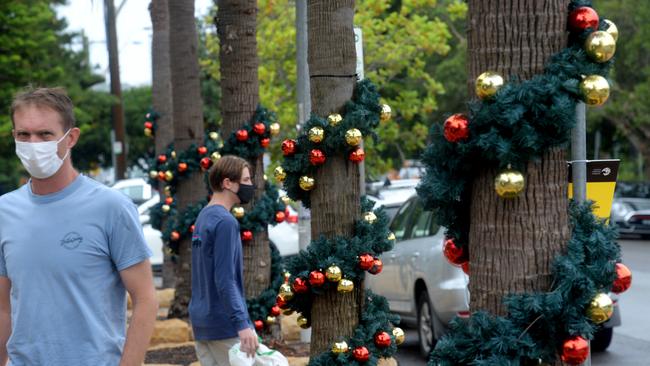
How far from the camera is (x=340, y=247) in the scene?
22.7ft

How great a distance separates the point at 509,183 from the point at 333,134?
2874 mm

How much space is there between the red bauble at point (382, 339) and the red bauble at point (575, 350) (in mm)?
3001

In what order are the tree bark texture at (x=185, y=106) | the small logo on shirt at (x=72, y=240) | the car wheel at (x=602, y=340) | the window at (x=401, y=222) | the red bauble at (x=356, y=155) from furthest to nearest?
the window at (x=401, y=222) < the tree bark texture at (x=185, y=106) < the car wheel at (x=602, y=340) < the red bauble at (x=356, y=155) < the small logo on shirt at (x=72, y=240)

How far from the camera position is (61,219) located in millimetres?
3895

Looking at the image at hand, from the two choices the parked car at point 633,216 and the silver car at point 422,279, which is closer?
the silver car at point 422,279

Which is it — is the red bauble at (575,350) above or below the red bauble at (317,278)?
above

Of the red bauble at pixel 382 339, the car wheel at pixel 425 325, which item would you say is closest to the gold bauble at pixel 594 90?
the red bauble at pixel 382 339

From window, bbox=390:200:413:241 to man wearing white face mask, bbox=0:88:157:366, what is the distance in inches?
324

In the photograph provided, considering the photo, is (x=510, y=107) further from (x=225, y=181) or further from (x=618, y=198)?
(x=618, y=198)

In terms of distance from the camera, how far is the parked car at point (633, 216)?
29.7 m

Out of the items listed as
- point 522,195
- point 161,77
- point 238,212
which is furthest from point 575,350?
point 161,77

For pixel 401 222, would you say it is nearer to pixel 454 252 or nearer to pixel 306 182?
pixel 306 182

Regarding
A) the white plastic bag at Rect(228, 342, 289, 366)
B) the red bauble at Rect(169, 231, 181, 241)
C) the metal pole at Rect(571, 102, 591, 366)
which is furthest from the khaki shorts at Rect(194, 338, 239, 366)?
the red bauble at Rect(169, 231, 181, 241)

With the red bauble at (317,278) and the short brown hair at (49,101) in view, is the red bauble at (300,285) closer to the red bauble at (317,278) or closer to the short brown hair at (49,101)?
the red bauble at (317,278)
